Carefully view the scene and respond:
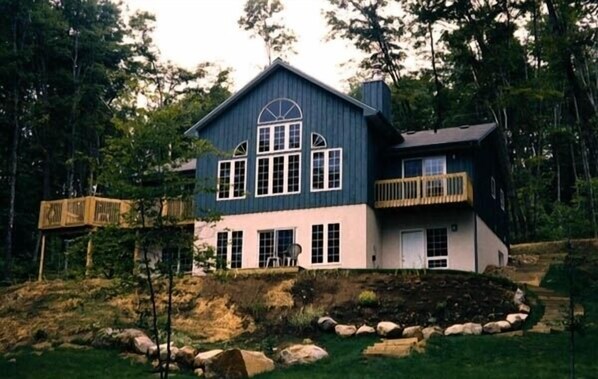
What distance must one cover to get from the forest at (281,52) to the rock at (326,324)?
14.4 m

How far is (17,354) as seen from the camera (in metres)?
18.8

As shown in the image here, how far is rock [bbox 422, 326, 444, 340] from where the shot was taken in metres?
18.2

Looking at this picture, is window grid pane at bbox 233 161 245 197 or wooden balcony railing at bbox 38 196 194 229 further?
wooden balcony railing at bbox 38 196 194 229

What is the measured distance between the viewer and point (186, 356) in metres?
17.2

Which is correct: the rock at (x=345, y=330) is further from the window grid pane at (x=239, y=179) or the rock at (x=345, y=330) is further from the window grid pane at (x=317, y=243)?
the window grid pane at (x=239, y=179)

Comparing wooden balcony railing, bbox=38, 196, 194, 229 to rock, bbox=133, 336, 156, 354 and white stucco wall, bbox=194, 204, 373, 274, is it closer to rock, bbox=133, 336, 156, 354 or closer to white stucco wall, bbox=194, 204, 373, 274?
white stucco wall, bbox=194, 204, 373, 274

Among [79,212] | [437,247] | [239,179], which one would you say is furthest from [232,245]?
[437,247]

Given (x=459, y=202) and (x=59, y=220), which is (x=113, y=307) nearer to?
(x=59, y=220)

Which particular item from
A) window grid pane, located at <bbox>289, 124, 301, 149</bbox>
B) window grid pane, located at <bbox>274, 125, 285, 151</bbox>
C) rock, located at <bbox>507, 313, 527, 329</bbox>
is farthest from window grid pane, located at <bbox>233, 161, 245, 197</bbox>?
rock, located at <bbox>507, 313, 527, 329</bbox>

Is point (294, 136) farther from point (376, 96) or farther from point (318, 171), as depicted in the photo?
point (376, 96)

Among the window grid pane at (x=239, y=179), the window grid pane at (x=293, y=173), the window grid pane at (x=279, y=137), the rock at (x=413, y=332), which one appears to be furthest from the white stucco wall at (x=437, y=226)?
the rock at (x=413, y=332)

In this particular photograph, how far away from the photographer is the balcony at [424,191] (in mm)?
25578

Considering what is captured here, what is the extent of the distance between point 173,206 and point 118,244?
2.33m

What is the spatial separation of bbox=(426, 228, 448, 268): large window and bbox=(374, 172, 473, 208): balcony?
1399mm
